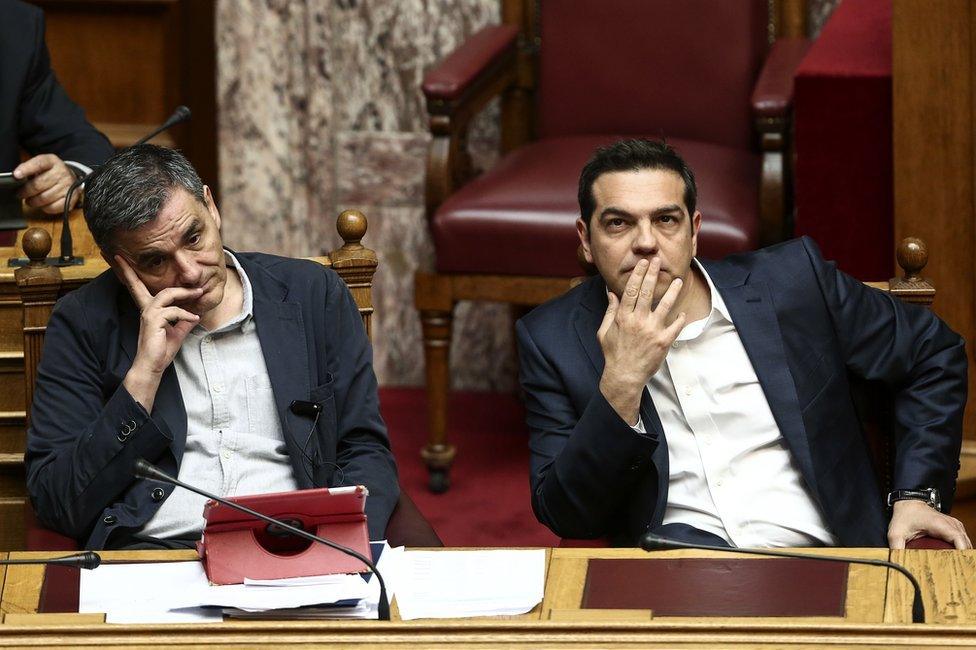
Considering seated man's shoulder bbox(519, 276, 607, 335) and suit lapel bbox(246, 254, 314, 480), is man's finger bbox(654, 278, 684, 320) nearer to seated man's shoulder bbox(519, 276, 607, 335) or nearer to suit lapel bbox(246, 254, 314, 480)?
seated man's shoulder bbox(519, 276, 607, 335)

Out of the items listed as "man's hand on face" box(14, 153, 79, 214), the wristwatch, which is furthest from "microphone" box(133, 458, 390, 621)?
"man's hand on face" box(14, 153, 79, 214)

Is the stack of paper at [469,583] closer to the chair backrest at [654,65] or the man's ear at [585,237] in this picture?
the man's ear at [585,237]

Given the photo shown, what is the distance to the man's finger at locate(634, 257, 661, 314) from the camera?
222 centimetres

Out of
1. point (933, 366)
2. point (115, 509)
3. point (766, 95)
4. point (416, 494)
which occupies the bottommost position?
point (416, 494)

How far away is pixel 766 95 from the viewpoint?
11.2 feet

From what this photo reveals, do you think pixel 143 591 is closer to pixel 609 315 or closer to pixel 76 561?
pixel 76 561

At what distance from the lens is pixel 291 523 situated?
1814 millimetres

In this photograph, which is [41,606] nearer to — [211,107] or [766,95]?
[766,95]

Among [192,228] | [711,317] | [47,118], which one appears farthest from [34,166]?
[711,317]

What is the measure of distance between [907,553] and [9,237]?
6.23ft

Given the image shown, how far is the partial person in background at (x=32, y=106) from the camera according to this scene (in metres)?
3.36

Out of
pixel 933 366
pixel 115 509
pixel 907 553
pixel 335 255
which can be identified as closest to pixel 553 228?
pixel 335 255

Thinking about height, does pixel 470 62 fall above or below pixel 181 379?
above

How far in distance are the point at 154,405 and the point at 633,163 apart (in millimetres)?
824
